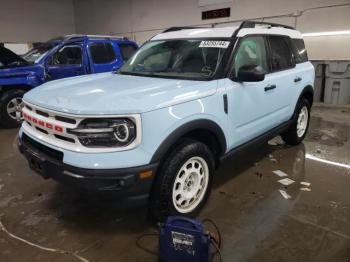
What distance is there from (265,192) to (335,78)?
591 centimetres

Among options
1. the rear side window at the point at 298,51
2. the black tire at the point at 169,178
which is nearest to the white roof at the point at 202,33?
A: the black tire at the point at 169,178

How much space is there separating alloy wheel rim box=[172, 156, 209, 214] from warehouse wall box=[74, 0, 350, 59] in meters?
7.25

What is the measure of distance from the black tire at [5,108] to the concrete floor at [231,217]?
2.30m

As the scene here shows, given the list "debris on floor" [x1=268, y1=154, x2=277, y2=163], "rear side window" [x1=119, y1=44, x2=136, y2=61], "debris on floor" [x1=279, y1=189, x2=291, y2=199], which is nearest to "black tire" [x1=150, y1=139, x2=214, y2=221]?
"debris on floor" [x1=279, y1=189, x2=291, y2=199]

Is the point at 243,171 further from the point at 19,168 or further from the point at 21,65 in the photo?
the point at 21,65

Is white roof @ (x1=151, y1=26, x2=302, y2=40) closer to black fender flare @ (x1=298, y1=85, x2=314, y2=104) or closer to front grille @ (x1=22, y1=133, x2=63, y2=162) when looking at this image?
black fender flare @ (x1=298, y1=85, x2=314, y2=104)

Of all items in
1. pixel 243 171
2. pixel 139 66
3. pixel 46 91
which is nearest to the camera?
pixel 46 91

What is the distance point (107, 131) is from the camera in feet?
6.74

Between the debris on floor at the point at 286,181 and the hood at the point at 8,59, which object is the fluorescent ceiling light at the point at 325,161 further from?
the hood at the point at 8,59

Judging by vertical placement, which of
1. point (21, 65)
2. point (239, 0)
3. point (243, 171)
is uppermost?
point (239, 0)

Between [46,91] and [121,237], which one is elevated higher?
[46,91]

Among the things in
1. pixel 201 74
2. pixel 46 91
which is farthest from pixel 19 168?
pixel 201 74

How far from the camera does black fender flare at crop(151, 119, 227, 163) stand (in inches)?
86.5

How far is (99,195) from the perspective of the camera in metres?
2.10
